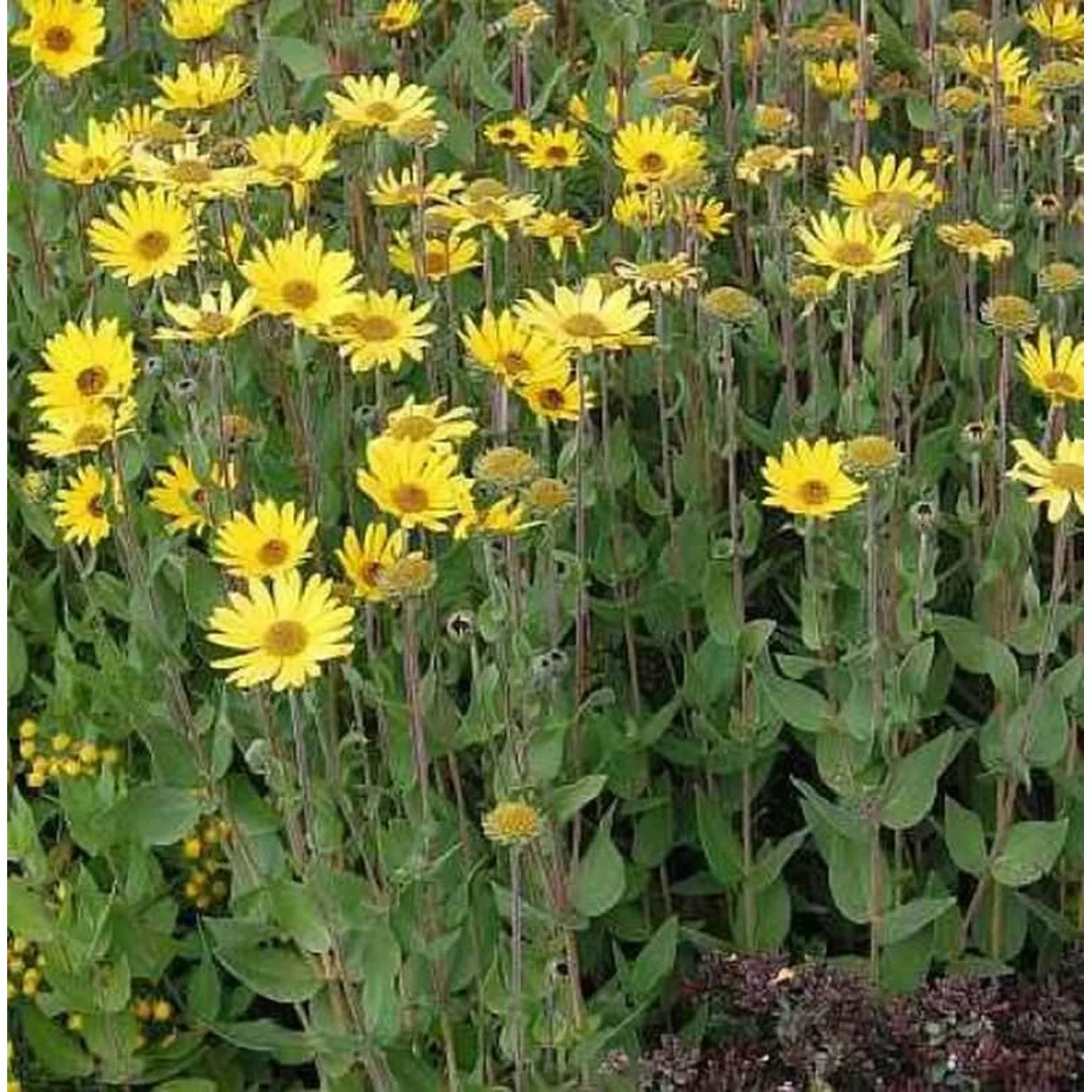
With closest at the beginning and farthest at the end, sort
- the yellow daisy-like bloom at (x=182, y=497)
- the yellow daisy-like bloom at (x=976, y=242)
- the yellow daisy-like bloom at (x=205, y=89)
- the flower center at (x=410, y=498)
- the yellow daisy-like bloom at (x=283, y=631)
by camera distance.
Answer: the yellow daisy-like bloom at (x=283, y=631)
the flower center at (x=410, y=498)
the yellow daisy-like bloom at (x=182, y=497)
the yellow daisy-like bloom at (x=976, y=242)
the yellow daisy-like bloom at (x=205, y=89)

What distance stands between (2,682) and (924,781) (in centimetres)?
77

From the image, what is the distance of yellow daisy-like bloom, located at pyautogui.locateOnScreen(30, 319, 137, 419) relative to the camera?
196 centimetres

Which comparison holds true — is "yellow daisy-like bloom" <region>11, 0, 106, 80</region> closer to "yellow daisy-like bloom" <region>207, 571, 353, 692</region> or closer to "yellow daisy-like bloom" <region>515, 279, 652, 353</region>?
"yellow daisy-like bloom" <region>515, 279, 652, 353</region>

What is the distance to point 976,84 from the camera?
2654mm

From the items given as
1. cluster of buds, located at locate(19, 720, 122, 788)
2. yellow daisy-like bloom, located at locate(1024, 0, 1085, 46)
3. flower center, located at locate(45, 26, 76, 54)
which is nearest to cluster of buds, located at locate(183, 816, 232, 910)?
cluster of buds, located at locate(19, 720, 122, 788)

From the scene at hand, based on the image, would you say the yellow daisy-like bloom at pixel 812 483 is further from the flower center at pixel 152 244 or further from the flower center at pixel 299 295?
the flower center at pixel 152 244

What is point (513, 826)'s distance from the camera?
5.62 ft

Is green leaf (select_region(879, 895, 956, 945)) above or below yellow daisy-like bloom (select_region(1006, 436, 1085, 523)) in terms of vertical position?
below

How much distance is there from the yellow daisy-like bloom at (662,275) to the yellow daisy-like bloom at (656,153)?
127 mm

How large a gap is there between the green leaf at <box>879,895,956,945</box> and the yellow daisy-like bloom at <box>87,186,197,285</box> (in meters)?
0.83

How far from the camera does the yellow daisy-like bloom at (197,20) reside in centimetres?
252

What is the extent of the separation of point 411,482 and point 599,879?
14.7 inches

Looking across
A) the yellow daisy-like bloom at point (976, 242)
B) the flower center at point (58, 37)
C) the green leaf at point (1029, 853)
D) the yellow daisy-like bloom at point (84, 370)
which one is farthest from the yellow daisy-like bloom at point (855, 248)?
the flower center at point (58, 37)

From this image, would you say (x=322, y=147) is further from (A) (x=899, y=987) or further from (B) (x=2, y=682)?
(A) (x=899, y=987)
